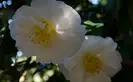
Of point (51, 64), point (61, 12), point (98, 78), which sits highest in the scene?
point (61, 12)

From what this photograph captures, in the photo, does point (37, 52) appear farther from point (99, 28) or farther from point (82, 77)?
point (99, 28)

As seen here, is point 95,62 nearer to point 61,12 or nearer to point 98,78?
point 98,78

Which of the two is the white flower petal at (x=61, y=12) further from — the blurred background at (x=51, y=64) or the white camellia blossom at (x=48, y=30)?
the blurred background at (x=51, y=64)

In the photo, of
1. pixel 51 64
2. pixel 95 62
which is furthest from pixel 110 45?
pixel 51 64

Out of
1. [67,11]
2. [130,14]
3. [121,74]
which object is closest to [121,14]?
[130,14]

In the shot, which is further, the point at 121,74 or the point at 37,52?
the point at 121,74

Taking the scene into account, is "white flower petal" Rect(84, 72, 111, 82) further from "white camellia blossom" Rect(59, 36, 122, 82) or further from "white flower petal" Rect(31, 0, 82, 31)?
"white flower petal" Rect(31, 0, 82, 31)
